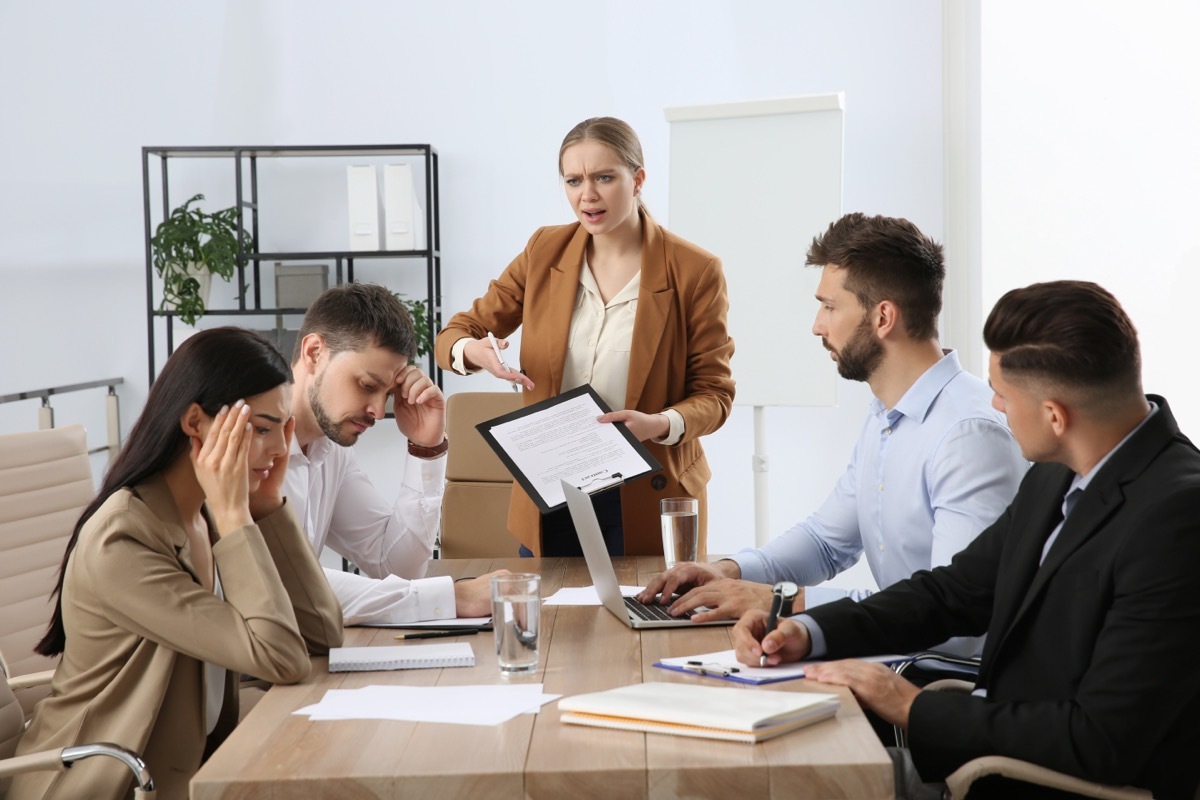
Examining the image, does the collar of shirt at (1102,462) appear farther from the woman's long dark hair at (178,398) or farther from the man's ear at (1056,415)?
the woman's long dark hair at (178,398)

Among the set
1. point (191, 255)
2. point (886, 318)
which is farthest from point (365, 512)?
point (191, 255)

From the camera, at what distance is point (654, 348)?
2.71 m

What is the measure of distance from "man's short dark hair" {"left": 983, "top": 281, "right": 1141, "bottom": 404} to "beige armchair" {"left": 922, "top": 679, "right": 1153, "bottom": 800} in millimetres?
467

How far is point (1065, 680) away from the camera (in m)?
1.52

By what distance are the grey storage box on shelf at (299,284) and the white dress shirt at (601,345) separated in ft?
6.67

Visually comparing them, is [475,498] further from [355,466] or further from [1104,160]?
[1104,160]

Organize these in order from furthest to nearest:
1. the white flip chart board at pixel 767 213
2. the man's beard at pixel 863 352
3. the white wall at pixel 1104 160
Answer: the white flip chart board at pixel 767 213, the white wall at pixel 1104 160, the man's beard at pixel 863 352

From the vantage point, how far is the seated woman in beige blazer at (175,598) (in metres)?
1.57

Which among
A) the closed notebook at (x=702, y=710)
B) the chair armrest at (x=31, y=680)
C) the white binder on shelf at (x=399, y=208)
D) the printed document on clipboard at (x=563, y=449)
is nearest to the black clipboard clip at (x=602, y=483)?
the printed document on clipboard at (x=563, y=449)

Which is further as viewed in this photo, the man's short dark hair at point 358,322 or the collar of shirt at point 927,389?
the man's short dark hair at point 358,322

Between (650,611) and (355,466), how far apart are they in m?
0.92

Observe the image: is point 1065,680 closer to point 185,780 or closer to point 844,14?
point 185,780

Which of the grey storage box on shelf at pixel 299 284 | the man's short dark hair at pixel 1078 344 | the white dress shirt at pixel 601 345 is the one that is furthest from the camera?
the grey storage box on shelf at pixel 299 284

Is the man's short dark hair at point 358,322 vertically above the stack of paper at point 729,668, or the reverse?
the man's short dark hair at point 358,322
